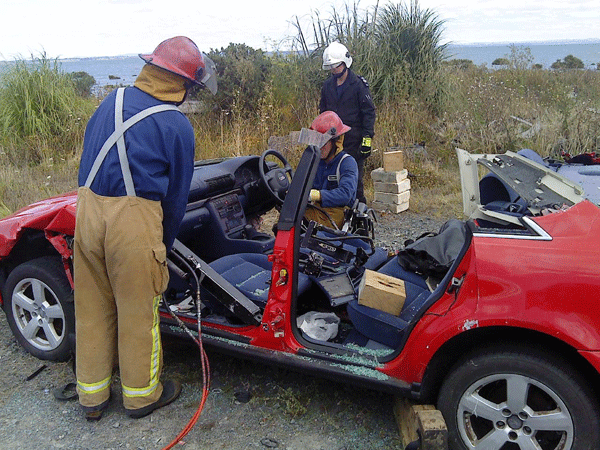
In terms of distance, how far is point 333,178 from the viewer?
186 inches

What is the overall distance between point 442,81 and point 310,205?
273 inches

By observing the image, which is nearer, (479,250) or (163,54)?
(479,250)

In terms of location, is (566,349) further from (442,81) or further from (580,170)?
(442,81)

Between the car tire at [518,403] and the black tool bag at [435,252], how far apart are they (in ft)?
2.50

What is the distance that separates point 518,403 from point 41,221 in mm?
2937

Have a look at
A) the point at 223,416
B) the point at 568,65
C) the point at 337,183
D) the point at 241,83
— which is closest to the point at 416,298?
the point at 223,416

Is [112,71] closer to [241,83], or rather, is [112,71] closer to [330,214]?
[241,83]

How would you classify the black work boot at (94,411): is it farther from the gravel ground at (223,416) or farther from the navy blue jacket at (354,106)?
the navy blue jacket at (354,106)

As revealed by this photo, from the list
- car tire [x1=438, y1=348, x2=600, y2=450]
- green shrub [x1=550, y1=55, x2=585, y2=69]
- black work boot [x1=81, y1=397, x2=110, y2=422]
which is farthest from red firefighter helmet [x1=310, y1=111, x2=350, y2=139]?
green shrub [x1=550, y1=55, x2=585, y2=69]

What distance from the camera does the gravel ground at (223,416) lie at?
2.91 meters

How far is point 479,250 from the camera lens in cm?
237

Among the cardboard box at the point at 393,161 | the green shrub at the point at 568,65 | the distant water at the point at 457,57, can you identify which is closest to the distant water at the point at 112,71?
the distant water at the point at 457,57

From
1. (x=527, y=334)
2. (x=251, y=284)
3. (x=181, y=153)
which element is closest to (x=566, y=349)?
(x=527, y=334)

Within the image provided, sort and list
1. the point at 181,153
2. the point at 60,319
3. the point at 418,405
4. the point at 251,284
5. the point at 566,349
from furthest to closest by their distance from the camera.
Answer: the point at 60,319 → the point at 251,284 → the point at 181,153 → the point at 418,405 → the point at 566,349
